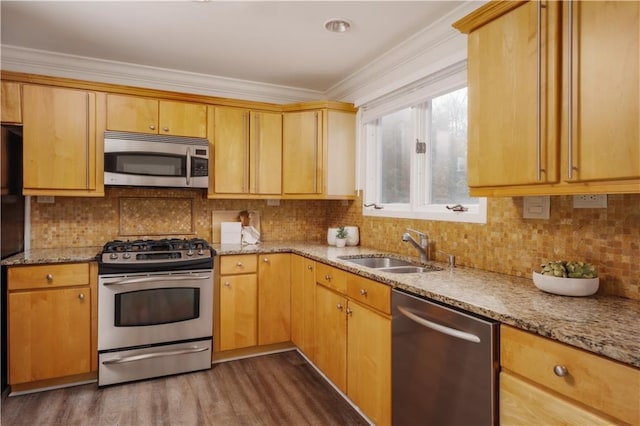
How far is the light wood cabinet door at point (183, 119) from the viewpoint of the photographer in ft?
10.2

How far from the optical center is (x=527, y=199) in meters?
1.92


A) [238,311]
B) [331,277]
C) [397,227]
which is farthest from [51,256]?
[397,227]

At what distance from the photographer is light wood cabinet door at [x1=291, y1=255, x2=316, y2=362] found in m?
2.88

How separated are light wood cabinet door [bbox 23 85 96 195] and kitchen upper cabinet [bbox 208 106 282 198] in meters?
0.91

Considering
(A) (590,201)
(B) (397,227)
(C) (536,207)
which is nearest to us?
(A) (590,201)

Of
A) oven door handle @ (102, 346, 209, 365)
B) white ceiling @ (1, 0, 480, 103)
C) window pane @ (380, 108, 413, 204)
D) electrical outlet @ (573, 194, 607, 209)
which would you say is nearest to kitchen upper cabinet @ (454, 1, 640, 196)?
electrical outlet @ (573, 194, 607, 209)

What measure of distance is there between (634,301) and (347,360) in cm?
148

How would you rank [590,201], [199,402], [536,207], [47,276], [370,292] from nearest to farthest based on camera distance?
[590,201] → [536,207] → [370,292] → [199,402] → [47,276]

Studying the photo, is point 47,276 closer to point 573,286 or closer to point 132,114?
point 132,114

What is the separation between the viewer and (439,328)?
1.58m

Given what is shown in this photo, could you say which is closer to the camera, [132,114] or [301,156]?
[132,114]

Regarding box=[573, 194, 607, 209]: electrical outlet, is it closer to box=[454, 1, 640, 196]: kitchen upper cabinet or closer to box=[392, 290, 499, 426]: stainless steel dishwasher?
box=[454, 1, 640, 196]: kitchen upper cabinet

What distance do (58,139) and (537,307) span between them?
3.16 m

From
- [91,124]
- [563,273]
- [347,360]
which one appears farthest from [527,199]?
[91,124]
